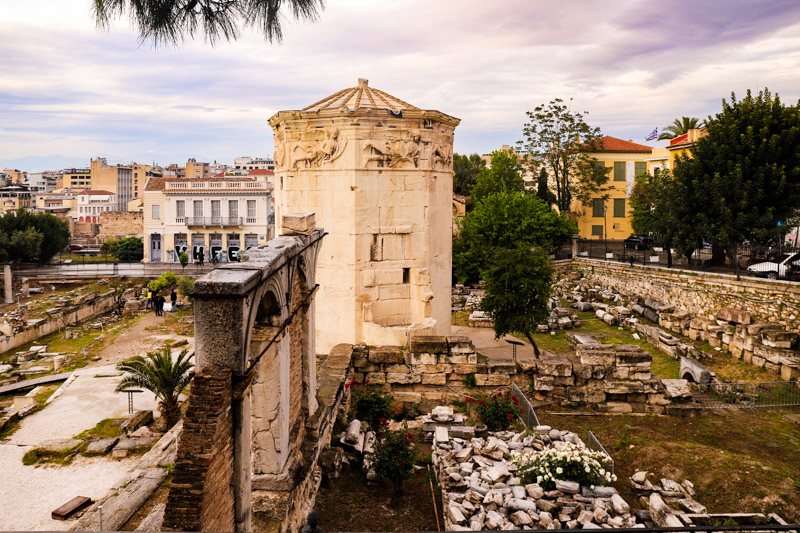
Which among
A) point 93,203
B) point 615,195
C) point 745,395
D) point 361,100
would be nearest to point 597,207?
point 615,195

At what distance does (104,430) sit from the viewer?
12.0 meters

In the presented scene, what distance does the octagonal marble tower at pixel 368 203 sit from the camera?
12.0 m

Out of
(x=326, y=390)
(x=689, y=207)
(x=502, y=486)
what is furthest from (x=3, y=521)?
(x=689, y=207)

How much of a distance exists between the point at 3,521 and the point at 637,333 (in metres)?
18.9

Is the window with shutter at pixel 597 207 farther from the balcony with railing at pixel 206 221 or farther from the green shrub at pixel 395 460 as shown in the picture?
the green shrub at pixel 395 460

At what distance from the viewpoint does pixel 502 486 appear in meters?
7.34

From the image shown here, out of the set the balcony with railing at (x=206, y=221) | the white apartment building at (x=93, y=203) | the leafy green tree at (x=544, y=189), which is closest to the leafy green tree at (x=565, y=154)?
the leafy green tree at (x=544, y=189)

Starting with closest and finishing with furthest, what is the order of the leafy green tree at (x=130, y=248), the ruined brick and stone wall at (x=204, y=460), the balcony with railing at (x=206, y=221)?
the ruined brick and stone wall at (x=204, y=460) < the balcony with railing at (x=206, y=221) < the leafy green tree at (x=130, y=248)

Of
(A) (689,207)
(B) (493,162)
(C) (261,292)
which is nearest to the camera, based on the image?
(C) (261,292)

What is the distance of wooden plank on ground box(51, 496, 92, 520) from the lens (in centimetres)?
809

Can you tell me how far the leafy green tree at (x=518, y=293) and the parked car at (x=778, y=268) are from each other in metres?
8.60

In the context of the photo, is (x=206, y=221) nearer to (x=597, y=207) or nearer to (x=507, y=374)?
(x=597, y=207)

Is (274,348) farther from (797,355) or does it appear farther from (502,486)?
(797,355)

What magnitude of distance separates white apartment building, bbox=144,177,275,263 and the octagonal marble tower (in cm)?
3478
